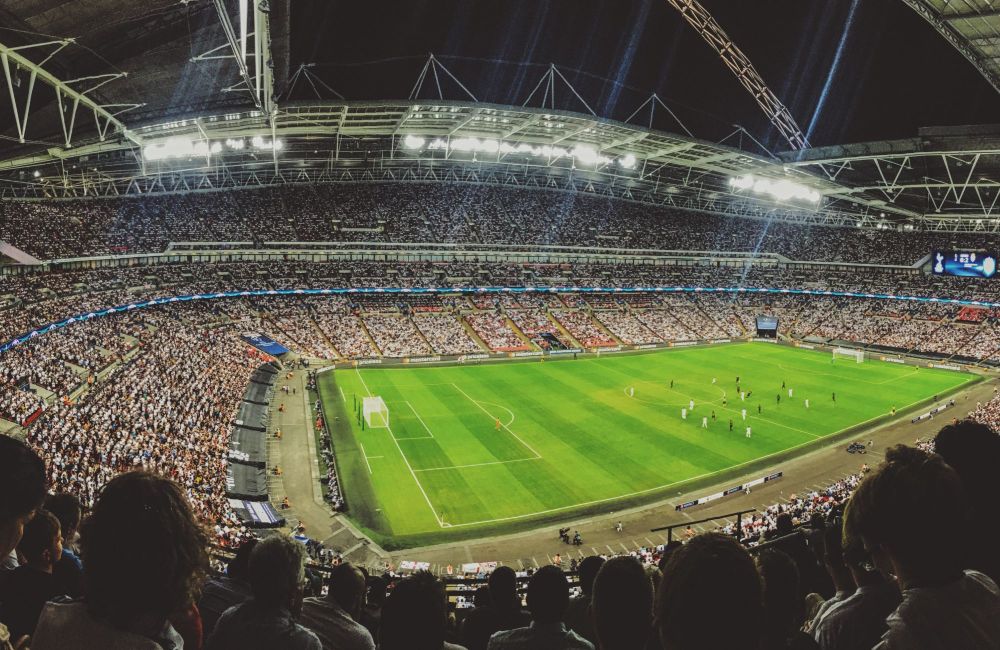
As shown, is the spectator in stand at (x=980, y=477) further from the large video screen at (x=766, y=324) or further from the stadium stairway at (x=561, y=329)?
the large video screen at (x=766, y=324)

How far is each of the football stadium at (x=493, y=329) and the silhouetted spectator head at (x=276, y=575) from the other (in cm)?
3

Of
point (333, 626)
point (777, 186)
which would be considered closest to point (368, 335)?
point (777, 186)

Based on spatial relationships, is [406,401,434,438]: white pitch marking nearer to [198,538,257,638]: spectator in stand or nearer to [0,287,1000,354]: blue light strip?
[0,287,1000,354]: blue light strip

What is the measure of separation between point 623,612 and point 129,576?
7.98ft

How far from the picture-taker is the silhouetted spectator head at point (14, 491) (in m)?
2.87

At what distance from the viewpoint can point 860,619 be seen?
344 centimetres

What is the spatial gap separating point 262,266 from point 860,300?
77.3 metres

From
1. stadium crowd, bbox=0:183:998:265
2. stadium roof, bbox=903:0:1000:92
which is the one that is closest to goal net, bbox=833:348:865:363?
stadium crowd, bbox=0:183:998:265

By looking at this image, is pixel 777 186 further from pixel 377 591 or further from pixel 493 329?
pixel 377 591

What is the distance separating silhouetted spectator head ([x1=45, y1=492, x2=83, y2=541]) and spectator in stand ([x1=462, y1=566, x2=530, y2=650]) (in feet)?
13.6

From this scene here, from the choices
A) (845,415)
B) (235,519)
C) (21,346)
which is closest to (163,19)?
(235,519)

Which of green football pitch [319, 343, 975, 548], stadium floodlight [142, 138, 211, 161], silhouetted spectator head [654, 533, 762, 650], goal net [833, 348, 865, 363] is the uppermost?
stadium floodlight [142, 138, 211, 161]

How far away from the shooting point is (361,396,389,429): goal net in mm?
40009

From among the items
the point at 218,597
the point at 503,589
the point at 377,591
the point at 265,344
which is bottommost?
the point at 377,591
